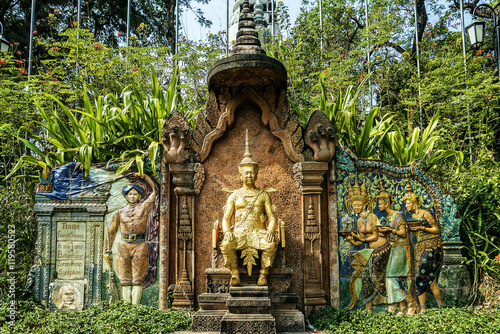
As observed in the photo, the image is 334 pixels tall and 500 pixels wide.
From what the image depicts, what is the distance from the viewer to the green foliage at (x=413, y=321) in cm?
553

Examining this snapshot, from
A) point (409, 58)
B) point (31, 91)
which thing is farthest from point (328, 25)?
point (31, 91)

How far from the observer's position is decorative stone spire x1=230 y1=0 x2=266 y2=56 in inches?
255

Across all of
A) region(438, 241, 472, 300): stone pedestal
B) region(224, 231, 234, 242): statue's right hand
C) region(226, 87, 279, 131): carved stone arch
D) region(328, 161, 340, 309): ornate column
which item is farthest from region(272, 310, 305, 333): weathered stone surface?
region(226, 87, 279, 131): carved stone arch

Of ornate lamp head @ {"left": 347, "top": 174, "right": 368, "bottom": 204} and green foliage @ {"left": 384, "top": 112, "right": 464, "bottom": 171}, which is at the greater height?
green foliage @ {"left": 384, "top": 112, "right": 464, "bottom": 171}

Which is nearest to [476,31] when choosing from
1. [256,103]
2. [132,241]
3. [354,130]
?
[354,130]

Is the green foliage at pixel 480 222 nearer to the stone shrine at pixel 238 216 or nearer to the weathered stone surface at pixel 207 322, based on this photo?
the stone shrine at pixel 238 216

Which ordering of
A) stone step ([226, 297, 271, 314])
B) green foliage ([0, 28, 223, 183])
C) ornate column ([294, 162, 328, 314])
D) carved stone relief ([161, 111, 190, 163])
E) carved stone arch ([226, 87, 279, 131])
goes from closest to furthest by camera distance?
1. stone step ([226, 297, 271, 314])
2. ornate column ([294, 162, 328, 314])
3. carved stone relief ([161, 111, 190, 163])
4. carved stone arch ([226, 87, 279, 131])
5. green foliage ([0, 28, 223, 183])

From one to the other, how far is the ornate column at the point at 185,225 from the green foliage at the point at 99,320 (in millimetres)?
288

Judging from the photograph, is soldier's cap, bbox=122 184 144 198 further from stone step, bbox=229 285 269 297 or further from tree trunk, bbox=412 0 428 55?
tree trunk, bbox=412 0 428 55

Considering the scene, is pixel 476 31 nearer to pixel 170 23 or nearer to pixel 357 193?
pixel 357 193

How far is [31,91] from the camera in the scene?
8.76 meters

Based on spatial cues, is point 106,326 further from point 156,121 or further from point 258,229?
point 156,121

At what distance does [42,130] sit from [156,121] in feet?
12.2

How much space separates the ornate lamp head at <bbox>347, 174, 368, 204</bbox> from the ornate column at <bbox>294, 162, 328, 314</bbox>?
0.50 meters
